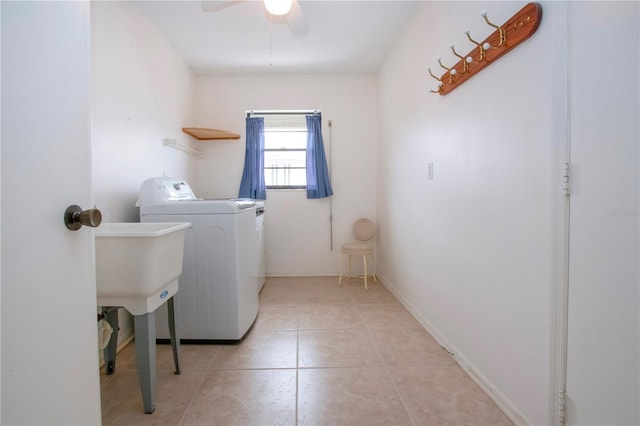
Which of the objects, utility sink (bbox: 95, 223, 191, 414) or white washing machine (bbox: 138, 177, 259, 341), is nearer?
utility sink (bbox: 95, 223, 191, 414)

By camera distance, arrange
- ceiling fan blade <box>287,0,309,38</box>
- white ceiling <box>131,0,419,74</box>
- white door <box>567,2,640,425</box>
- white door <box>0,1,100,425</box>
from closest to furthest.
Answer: white door <box>0,1,100,425</box> < white door <box>567,2,640,425</box> < ceiling fan blade <box>287,0,309,38</box> < white ceiling <box>131,0,419,74</box>

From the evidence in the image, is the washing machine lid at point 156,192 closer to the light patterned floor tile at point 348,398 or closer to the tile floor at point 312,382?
the tile floor at point 312,382

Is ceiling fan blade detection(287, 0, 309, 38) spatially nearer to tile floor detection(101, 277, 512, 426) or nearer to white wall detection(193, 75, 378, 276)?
white wall detection(193, 75, 378, 276)

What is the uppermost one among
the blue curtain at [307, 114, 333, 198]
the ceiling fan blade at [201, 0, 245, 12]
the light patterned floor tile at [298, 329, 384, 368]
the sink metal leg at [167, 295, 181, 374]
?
the ceiling fan blade at [201, 0, 245, 12]

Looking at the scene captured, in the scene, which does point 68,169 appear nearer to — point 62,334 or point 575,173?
point 62,334

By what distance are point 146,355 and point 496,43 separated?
6.80 ft

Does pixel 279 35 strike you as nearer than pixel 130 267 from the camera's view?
No

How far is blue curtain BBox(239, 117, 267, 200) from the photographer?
3422 millimetres

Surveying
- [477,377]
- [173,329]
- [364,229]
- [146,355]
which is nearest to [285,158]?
[364,229]

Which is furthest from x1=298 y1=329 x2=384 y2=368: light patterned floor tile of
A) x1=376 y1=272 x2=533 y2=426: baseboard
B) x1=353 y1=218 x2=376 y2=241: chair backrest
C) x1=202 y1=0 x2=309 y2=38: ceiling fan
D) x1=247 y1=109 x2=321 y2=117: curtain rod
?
x1=247 y1=109 x2=321 y2=117: curtain rod

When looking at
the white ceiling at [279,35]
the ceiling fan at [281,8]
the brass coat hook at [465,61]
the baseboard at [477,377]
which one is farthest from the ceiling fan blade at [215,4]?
the baseboard at [477,377]

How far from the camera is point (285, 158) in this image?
11.8ft

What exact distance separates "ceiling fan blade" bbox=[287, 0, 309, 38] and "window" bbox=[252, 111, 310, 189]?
1549 mm

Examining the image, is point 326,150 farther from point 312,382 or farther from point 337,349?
point 312,382
